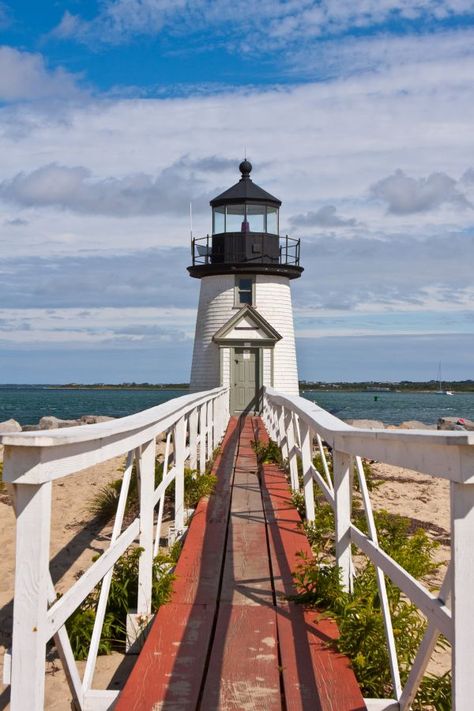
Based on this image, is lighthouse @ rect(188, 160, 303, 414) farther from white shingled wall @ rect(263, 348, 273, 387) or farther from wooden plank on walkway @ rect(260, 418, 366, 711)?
wooden plank on walkway @ rect(260, 418, 366, 711)

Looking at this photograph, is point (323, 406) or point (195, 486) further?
point (323, 406)

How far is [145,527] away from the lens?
14.9ft

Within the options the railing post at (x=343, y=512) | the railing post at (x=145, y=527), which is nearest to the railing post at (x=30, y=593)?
the railing post at (x=145, y=527)

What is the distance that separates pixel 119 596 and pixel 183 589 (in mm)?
397

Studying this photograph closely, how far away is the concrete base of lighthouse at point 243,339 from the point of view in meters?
22.3

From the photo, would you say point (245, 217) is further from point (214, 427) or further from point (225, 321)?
point (214, 427)

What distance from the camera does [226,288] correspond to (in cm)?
2277

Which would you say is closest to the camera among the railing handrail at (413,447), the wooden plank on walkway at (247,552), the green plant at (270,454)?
the railing handrail at (413,447)

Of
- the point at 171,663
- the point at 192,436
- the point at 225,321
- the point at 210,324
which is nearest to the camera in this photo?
the point at 171,663

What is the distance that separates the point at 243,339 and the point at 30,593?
19.8 m

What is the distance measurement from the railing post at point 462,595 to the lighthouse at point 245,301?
1967cm

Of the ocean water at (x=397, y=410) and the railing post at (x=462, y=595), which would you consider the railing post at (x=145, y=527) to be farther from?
the ocean water at (x=397, y=410)

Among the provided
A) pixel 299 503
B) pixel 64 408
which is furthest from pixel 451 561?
pixel 64 408

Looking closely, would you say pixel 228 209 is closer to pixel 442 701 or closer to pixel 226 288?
pixel 226 288
